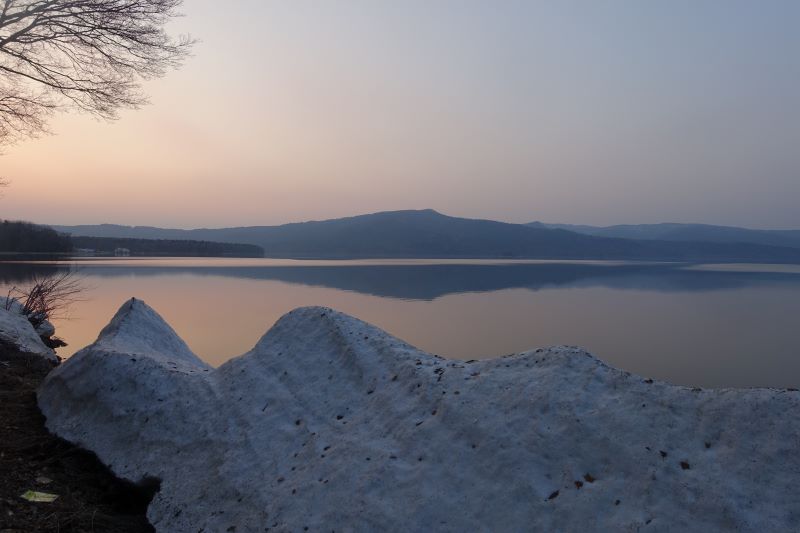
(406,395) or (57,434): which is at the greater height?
(406,395)

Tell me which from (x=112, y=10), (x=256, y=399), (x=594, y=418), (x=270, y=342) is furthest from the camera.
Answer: (x=112, y=10)

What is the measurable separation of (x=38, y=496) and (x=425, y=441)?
356cm

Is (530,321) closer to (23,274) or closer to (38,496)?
(38,496)

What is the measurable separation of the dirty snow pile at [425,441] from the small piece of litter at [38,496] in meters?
0.58

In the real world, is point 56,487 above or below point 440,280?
above

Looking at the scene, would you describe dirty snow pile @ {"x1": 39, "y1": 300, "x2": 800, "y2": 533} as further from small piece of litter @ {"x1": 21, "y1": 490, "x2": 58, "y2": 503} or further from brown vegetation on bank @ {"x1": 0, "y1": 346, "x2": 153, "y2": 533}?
small piece of litter @ {"x1": 21, "y1": 490, "x2": 58, "y2": 503}

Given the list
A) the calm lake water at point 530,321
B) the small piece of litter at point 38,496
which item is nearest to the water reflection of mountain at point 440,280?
the calm lake water at point 530,321

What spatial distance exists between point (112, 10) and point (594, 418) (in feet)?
37.9

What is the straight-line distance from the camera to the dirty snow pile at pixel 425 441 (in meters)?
3.45

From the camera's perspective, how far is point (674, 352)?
69.5 ft

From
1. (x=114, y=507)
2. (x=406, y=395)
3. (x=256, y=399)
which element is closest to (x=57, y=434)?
(x=114, y=507)

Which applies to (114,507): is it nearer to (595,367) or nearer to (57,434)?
(57,434)

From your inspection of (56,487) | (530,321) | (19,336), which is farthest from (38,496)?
(530,321)

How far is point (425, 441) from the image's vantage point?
424 centimetres
